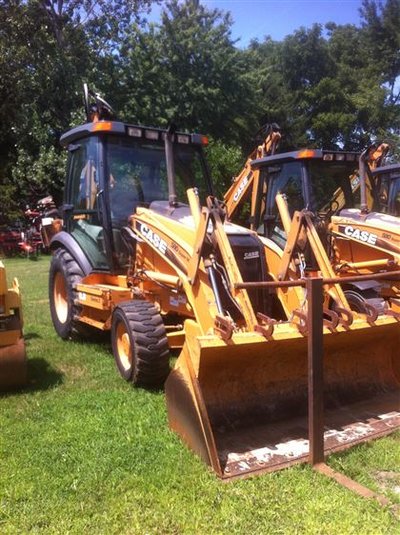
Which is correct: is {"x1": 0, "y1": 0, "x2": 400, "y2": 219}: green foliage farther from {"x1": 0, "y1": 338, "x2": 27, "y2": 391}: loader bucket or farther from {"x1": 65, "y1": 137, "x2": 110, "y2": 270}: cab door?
{"x1": 0, "y1": 338, "x2": 27, "y2": 391}: loader bucket

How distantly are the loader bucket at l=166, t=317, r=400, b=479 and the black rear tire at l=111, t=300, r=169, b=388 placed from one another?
0.85 metres

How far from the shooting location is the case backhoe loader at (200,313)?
4059 millimetres

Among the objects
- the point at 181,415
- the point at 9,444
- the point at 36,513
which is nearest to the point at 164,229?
the point at 181,415

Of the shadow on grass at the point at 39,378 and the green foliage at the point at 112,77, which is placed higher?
the green foliage at the point at 112,77

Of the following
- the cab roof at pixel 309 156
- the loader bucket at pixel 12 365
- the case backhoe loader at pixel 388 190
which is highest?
the cab roof at pixel 309 156

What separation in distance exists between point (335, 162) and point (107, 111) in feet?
10.3

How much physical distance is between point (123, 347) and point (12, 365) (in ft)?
3.43

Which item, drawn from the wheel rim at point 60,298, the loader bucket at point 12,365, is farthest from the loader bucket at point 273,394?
the wheel rim at point 60,298

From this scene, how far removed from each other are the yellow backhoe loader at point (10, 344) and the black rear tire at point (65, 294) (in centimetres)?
121

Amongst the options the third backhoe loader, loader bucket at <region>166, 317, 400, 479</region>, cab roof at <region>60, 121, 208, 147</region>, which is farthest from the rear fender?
loader bucket at <region>166, 317, 400, 479</region>

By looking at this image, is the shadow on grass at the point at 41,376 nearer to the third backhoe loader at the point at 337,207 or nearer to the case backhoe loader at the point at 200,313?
the case backhoe loader at the point at 200,313

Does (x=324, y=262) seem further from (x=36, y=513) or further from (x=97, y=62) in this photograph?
(x=97, y=62)

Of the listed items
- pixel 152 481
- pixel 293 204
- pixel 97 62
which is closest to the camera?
pixel 152 481

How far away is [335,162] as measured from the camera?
308 inches
